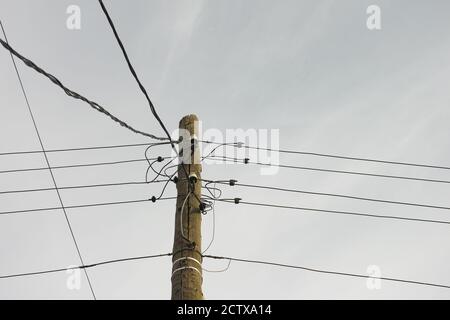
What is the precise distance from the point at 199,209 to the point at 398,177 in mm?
4928

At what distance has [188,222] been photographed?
6035mm

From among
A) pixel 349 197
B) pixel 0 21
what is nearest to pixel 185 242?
pixel 0 21

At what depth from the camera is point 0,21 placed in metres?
5.52

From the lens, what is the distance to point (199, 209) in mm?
6277

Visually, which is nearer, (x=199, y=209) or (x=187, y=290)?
(x=187, y=290)

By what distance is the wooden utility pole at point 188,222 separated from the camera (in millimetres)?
5282

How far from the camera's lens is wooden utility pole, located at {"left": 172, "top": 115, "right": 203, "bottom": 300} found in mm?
5282
